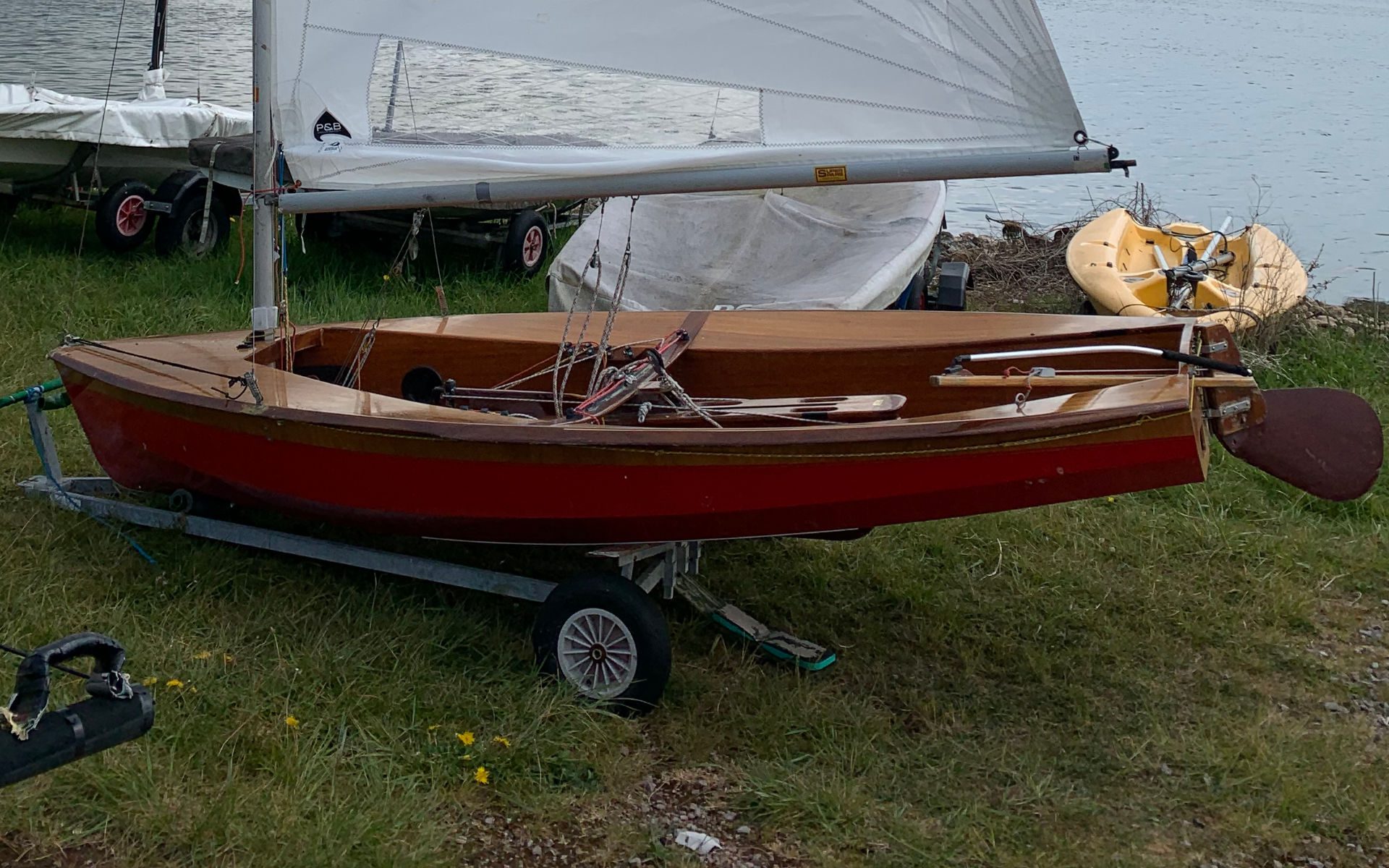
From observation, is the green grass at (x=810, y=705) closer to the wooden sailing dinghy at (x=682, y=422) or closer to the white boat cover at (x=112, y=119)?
the wooden sailing dinghy at (x=682, y=422)

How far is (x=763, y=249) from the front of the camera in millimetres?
7023

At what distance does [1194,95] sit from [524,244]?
10606 millimetres

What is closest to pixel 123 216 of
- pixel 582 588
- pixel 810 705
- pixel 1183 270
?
pixel 582 588

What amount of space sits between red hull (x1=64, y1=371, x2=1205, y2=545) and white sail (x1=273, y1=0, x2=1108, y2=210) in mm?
711

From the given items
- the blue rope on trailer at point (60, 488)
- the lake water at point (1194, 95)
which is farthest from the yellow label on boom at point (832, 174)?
the lake water at point (1194, 95)

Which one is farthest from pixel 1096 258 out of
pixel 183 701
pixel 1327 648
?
pixel 183 701

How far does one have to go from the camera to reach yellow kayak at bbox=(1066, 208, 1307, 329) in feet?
23.1

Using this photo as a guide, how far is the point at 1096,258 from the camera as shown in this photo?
7.63 m

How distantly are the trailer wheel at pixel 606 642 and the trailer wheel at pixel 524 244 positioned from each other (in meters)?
4.32

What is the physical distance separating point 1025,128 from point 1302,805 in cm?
174

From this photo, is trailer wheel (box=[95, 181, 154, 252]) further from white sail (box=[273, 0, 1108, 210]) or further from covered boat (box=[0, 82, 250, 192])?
white sail (box=[273, 0, 1108, 210])

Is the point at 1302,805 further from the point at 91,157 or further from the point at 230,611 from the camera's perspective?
the point at 91,157

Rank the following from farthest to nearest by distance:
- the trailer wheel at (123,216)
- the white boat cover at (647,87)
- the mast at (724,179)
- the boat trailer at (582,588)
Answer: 1. the trailer wheel at (123,216)
2. the boat trailer at (582,588)
3. the white boat cover at (647,87)
4. the mast at (724,179)

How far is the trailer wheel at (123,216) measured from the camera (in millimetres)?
7016
